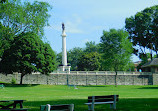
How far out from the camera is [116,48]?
6950 centimetres

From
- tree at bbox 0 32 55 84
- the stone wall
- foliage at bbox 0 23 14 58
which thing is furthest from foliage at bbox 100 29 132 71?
foliage at bbox 0 23 14 58

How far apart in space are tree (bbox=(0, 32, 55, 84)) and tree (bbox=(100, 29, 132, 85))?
17382 mm

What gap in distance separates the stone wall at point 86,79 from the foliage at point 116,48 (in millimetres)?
5662

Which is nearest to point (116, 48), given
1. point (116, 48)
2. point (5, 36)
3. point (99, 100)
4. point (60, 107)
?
point (116, 48)

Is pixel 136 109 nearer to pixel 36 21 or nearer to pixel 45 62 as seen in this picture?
pixel 36 21

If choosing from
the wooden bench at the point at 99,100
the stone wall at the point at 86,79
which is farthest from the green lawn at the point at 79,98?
the stone wall at the point at 86,79

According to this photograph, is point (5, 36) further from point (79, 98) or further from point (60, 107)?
point (60, 107)

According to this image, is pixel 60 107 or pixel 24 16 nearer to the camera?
pixel 60 107

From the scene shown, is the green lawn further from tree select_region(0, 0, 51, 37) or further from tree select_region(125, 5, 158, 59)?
tree select_region(125, 5, 158, 59)

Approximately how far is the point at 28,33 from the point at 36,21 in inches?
203

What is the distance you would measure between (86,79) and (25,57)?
70.7 ft

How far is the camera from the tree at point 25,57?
56094 mm

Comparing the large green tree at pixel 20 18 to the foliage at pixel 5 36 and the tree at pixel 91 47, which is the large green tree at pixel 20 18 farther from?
the tree at pixel 91 47

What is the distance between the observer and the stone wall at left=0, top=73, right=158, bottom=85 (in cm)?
6850
